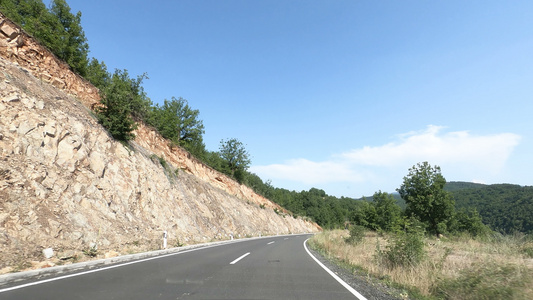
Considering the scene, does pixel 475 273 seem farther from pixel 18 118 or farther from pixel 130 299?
pixel 18 118

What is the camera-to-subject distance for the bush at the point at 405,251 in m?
8.33

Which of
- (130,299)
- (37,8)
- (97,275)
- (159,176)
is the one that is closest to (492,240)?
(130,299)

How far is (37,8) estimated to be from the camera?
2930 centimetres

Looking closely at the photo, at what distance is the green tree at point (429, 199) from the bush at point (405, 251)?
31.9 m

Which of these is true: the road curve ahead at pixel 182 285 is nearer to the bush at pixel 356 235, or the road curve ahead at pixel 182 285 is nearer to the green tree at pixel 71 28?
the bush at pixel 356 235

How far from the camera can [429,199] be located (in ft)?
124

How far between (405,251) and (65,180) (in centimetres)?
1453

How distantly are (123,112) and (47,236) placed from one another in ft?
38.0

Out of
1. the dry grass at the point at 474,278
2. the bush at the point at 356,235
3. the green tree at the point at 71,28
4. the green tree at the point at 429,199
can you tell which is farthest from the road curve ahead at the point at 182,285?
the green tree at the point at 429,199

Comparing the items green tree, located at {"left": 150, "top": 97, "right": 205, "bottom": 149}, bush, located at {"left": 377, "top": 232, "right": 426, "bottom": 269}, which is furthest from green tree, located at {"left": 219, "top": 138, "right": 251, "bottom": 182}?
bush, located at {"left": 377, "top": 232, "right": 426, "bottom": 269}

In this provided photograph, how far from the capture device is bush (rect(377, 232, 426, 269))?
8.33 meters

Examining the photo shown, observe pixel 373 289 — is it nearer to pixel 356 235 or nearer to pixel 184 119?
pixel 356 235

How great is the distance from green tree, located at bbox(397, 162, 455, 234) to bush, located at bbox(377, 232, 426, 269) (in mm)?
31915

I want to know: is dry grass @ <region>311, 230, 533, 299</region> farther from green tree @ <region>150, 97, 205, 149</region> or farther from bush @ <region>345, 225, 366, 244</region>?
green tree @ <region>150, 97, 205, 149</region>
